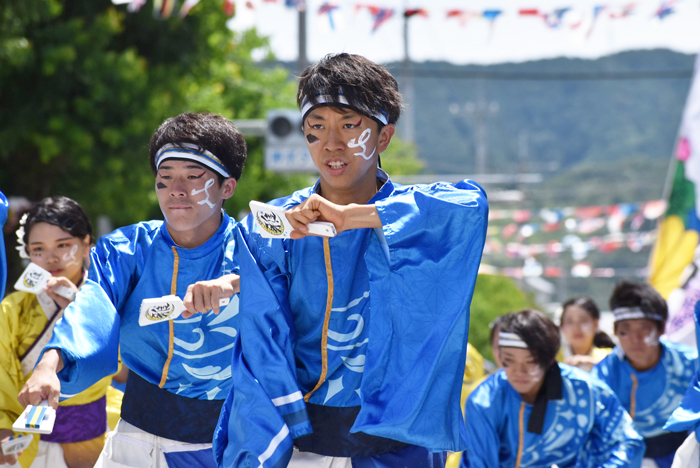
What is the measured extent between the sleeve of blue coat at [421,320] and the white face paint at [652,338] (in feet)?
11.0

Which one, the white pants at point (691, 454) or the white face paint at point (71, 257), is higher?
the white face paint at point (71, 257)

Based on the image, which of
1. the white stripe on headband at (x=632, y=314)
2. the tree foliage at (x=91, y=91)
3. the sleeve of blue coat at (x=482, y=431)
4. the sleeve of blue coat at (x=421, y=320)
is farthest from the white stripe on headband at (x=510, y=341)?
the tree foliage at (x=91, y=91)

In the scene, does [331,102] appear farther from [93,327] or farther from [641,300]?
[641,300]

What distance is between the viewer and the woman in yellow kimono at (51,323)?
3.70 m

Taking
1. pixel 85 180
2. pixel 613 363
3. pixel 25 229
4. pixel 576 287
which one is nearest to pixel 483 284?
pixel 85 180

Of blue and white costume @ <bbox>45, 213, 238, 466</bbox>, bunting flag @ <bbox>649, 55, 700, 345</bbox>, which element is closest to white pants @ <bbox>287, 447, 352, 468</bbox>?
blue and white costume @ <bbox>45, 213, 238, 466</bbox>

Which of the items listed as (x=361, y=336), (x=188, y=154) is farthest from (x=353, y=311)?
(x=188, y=154)

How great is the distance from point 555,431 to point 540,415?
118mm

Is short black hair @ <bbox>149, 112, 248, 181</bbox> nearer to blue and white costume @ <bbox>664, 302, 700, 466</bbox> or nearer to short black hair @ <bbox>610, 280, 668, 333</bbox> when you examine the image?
blue and white costume @ <bbox>664, 302, 700, 466</bbox>

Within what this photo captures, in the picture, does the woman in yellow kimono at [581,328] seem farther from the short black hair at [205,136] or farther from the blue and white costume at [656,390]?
the short black hair at [205,136]

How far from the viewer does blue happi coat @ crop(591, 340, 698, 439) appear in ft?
17.0

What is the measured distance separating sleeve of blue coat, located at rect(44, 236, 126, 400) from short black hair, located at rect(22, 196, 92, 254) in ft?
2.84

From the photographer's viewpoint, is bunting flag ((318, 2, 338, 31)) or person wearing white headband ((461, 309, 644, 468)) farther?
bunting flag ((318, 2, 338, 31))

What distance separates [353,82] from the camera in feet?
8.05
